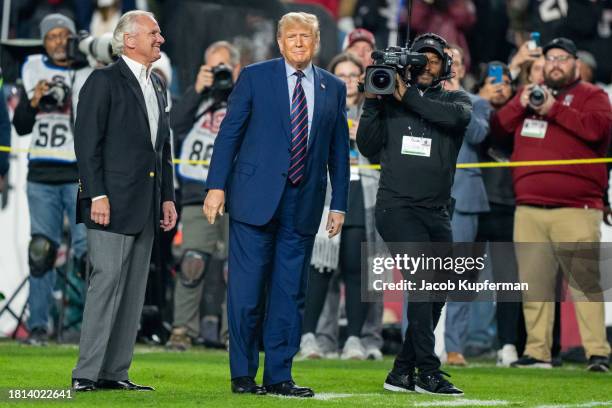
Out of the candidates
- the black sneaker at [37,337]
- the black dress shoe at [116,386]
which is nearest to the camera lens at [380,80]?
the black dress shoe at [116,386]

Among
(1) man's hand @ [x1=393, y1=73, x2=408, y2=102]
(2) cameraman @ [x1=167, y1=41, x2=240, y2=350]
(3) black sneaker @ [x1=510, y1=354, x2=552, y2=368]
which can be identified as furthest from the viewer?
(2) cameraman @ [x1=167, y1=41, x2=240, y2=350]

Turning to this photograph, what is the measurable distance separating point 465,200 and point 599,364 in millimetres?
1555

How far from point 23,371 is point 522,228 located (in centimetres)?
383

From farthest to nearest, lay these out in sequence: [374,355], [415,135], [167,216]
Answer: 1. [374,355]
2. [415,135]
3. [167,216]

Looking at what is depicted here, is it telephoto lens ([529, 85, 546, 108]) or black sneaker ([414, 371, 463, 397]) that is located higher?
telephoto lens ([529, 85, 546, 108])

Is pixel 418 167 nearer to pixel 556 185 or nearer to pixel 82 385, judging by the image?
pixel 82 385

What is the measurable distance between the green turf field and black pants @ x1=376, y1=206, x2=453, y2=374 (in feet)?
0.80

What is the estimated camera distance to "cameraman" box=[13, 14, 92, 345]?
412 inches

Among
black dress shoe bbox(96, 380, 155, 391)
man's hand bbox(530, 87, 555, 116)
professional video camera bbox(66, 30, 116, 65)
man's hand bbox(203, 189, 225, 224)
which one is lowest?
black dress shoe bbox(96, 380, 155, 391)

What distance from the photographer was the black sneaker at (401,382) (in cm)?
770

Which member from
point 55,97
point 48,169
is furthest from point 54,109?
point 48,169

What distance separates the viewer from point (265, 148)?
7.15m

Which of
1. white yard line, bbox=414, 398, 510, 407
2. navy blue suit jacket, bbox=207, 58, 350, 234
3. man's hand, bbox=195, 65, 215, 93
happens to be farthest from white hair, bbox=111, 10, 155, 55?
man's hand, bbox=195, 65, 215, 93

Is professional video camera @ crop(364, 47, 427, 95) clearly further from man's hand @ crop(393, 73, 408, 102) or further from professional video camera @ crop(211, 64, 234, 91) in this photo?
professional video camera @ crop(211, 64, 234, 91)
